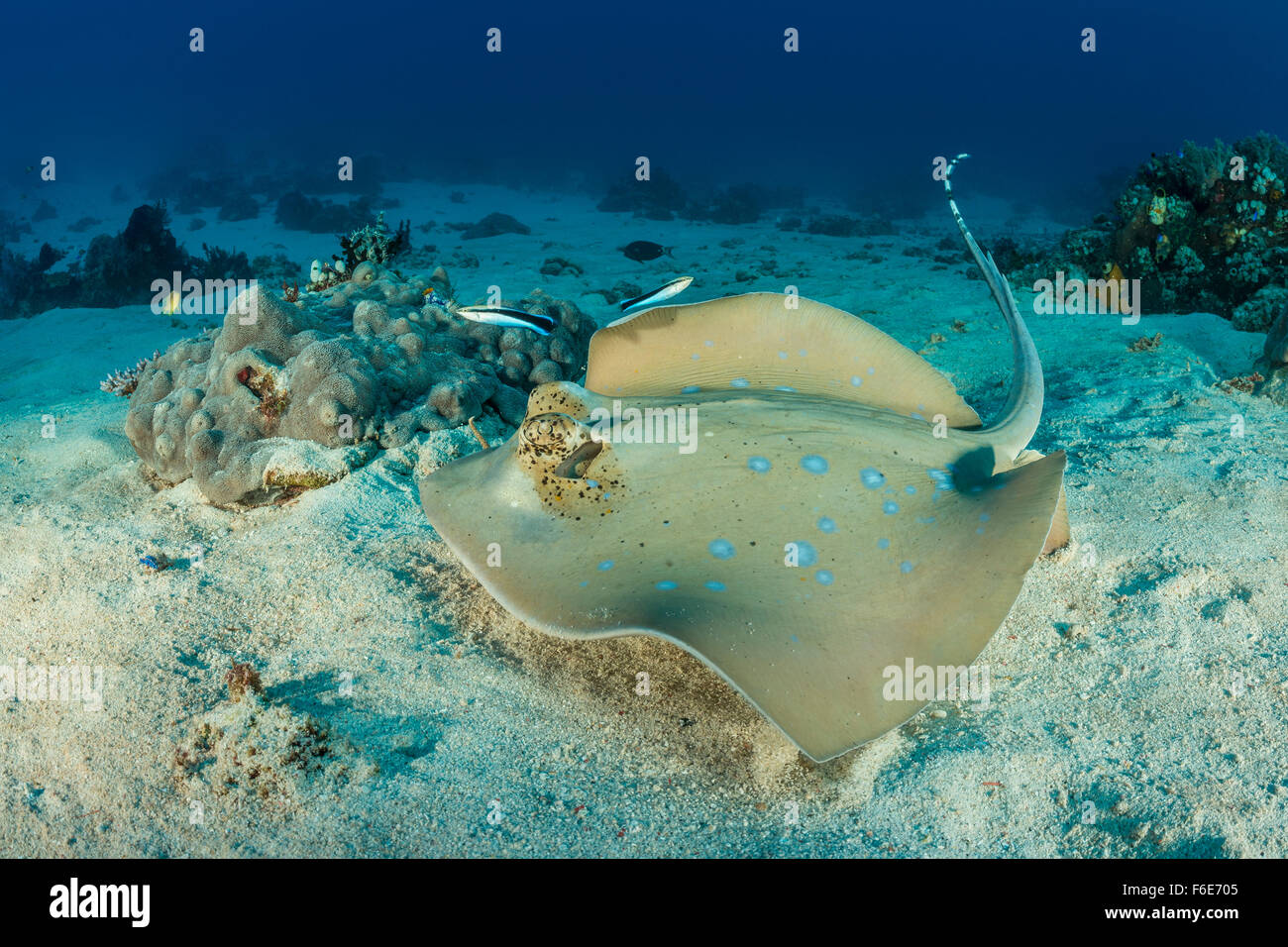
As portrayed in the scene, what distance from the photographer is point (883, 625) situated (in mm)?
2318

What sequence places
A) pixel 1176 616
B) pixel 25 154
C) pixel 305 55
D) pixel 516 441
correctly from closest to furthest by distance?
pixel 516 441 → pixel 1176 616 → pixel 25 154 → pixel 305 55

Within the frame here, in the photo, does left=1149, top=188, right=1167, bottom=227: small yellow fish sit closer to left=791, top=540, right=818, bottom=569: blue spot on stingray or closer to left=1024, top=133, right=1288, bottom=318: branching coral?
left=1024, top=133, right=1288, bottom=318: branching coral

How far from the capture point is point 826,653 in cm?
219

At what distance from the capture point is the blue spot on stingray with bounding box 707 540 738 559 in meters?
2.51

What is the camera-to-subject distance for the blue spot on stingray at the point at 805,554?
2.50 m

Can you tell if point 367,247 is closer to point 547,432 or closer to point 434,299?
point 434,299

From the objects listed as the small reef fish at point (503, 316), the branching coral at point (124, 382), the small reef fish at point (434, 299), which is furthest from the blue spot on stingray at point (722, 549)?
the branching coral at point (124, 382)

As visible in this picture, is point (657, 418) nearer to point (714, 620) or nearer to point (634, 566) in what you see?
point (634, 566)

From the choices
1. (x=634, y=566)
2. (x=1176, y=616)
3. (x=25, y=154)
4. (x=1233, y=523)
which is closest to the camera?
(x=634, y=566)

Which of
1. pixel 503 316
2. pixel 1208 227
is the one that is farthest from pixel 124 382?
pixel 1208 227

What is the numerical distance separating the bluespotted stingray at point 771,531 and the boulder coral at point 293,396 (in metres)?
2.22
